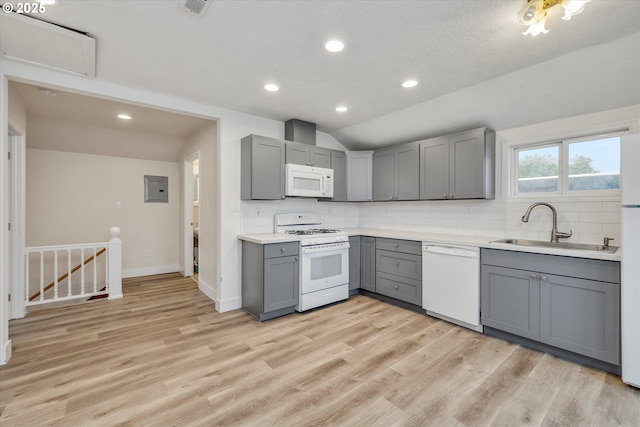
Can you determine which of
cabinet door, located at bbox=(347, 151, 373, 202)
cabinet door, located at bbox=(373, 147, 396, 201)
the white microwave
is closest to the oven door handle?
the white microwave

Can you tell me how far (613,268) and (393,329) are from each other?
1.82 metres

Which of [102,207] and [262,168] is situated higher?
[262,168]

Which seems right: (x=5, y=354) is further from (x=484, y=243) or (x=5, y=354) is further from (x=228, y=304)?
(x=484, y=243)

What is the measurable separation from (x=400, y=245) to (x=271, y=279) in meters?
1.62

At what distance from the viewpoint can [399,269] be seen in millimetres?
3564

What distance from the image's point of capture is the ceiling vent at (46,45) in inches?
72.7

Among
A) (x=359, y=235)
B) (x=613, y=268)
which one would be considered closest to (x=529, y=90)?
(x=613, y=268)

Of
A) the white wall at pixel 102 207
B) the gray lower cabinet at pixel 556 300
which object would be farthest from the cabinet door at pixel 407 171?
the white wall at pixel 102 207

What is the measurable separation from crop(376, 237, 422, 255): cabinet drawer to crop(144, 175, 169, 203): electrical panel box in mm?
4114

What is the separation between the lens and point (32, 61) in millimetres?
2266

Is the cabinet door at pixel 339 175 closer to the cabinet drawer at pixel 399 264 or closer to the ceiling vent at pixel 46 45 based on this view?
the cabinet drawer at pixel 399 264

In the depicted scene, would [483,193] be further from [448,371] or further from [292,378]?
[292,378]

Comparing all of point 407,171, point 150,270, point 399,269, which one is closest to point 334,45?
point 407,171

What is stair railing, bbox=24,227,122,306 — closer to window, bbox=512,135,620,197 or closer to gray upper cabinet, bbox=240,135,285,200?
gray upper cabinet, bbox=240,135,285,200
